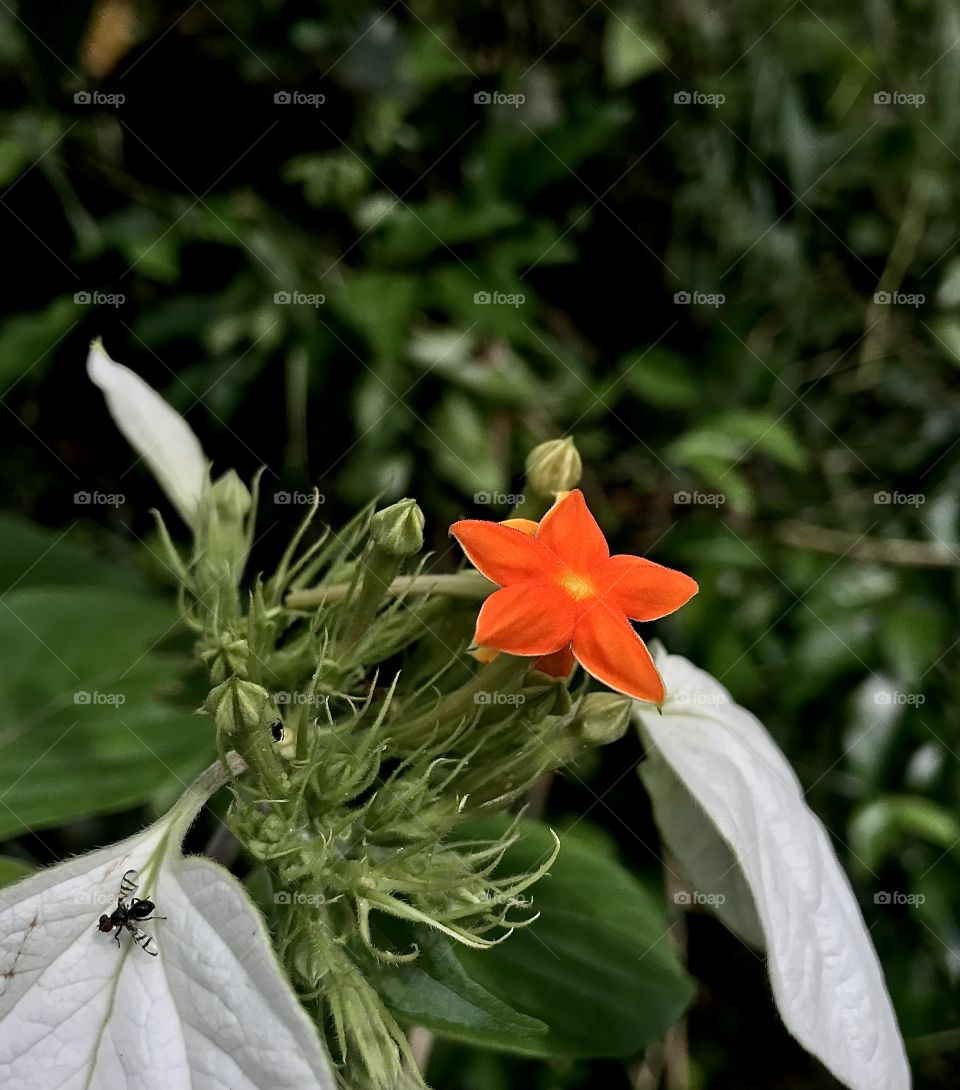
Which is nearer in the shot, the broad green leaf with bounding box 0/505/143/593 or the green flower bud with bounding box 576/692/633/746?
the green flower bud with bounding box 576/692/633/746

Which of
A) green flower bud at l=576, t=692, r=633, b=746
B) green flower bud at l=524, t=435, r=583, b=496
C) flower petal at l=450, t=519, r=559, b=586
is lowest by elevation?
green flower bud at l=576, t=692, r=633, b=746

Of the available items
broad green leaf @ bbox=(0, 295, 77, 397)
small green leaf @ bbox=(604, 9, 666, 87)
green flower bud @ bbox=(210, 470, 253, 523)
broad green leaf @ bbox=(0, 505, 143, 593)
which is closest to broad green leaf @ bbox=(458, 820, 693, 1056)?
green flower bud @ bbox=(210, 470, 253, 523)

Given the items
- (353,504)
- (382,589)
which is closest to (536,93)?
(353,504)

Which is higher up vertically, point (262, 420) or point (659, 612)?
point (262, 420)

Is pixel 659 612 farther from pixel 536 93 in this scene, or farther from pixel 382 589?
pixel 536 93

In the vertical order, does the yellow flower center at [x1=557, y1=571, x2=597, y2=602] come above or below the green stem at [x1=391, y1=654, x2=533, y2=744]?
above

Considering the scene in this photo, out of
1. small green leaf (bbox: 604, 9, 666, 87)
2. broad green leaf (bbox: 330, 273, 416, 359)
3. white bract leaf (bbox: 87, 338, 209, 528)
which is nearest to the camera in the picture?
white bract leaf (bbox: 87, 338, 209, 528)

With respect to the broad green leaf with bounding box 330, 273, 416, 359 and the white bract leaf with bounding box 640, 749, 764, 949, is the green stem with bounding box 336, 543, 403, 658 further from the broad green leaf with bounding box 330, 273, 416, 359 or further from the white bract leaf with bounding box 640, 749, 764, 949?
the broad green leaf with bounding box 330, 273, 416, 359
